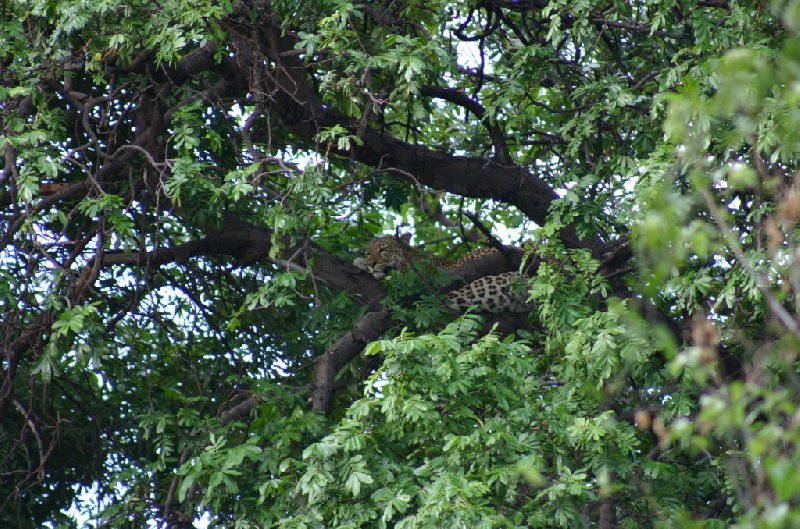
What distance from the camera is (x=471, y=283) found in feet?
23.4

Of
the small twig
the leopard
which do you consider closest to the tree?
the leopard

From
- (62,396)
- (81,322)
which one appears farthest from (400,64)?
(62,396)

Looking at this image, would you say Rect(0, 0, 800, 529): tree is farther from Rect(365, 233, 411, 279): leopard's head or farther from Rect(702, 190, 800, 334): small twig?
Rect(702, 190, 800, 334): small twig

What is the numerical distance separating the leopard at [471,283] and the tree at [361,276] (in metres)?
0.13

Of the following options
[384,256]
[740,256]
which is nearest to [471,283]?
[384,256]

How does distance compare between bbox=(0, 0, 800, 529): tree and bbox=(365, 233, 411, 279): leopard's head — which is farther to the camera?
bbox=(365, 233, 411, 279): leopard's head

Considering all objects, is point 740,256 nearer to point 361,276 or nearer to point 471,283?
point 361,276

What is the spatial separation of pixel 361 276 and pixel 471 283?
0.73 metres

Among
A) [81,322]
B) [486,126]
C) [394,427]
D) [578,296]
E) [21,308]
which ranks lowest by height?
[394,427]

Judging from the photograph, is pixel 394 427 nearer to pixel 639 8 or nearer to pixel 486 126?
pixel 486 126

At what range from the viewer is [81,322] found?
5246mm

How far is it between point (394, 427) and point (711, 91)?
6.19 feet

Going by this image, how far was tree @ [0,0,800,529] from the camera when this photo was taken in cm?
491

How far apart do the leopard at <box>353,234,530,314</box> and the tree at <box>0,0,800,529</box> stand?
0.42 ft
